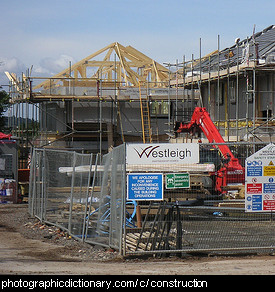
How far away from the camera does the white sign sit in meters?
13.9

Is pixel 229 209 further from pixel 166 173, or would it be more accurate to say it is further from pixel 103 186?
pixel 103 186

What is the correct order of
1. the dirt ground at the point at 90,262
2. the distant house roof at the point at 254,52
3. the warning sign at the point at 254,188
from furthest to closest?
the distant house roof at the point at 254,52
the warning sign at the point at 254,188
the dirt ground at the point at 90,262

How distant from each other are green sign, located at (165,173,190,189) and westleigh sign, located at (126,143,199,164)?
29 centimetres

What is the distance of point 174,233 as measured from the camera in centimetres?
1377

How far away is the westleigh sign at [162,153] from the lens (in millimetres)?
13578

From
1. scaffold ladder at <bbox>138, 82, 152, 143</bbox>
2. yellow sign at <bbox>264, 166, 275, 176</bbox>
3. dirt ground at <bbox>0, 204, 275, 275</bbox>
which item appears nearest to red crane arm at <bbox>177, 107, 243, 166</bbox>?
scaffold ladder at <bbox>138, 82, 152, 143</bbox>

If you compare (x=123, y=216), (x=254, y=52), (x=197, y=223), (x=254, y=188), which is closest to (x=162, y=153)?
(x=123, y=216)

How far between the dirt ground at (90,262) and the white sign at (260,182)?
109 cm

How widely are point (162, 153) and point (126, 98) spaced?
2592 centimetres

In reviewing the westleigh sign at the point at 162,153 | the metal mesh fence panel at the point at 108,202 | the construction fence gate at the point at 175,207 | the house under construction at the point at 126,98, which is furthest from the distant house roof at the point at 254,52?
the westleigh sign at the point at 162,153

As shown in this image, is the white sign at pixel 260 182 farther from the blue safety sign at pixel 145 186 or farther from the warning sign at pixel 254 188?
the blue safety sign at pixel 145 186
